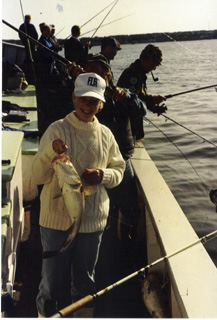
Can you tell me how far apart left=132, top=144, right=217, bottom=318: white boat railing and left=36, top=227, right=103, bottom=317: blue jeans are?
0.60 metres

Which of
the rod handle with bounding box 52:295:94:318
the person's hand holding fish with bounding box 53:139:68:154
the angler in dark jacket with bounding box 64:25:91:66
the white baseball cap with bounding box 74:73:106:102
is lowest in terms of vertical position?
the rod handle with bounding box 52:295:94:318

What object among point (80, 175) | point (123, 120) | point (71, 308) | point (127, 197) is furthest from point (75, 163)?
point (127, 197)

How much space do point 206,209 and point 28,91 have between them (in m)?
4.88

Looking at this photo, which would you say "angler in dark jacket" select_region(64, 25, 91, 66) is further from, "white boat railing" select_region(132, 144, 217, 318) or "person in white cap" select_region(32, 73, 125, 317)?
"person in white cap" select_region(32, 73, 125, 317)

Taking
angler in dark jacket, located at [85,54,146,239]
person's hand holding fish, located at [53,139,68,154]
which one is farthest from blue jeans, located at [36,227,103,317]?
angler in dark jacket, located at [85,54,146,239]

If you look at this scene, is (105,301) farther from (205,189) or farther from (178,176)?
(178,176)

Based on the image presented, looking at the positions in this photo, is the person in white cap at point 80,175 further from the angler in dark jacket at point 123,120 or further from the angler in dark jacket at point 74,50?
the angler in dark jacket at point 74,50

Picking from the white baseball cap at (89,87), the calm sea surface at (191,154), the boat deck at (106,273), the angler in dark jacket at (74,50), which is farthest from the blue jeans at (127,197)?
the angler in dark jacket at (74,50)

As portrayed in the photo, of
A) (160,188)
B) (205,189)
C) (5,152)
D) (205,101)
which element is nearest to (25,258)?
(5,152)

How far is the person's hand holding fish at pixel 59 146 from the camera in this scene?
2.13m

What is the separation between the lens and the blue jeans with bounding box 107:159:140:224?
3.57 meters

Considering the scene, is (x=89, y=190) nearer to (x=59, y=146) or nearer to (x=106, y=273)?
(x=59, y=146)

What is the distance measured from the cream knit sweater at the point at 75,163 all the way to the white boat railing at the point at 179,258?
0.68 metres

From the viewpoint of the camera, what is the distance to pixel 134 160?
4691 millimetres
